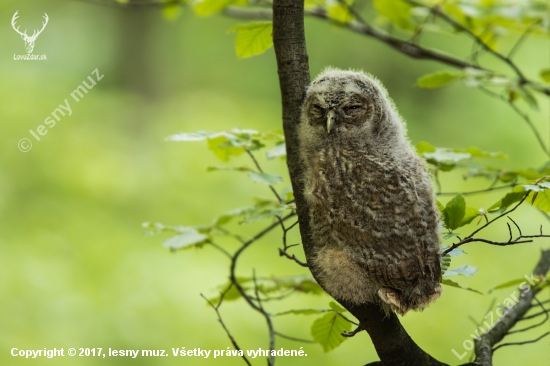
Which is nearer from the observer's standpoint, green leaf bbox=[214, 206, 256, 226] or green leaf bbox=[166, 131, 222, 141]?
green leaf bbox=[166, 131, 222, 141]

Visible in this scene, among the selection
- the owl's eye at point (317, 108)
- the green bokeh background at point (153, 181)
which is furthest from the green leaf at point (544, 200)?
the green bokeh background at point (153, 181)

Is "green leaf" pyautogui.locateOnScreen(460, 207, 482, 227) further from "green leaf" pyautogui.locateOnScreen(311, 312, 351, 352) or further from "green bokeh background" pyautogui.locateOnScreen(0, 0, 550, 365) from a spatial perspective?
"green bokeh background" pyautogui.locateOnScreen(0, 0, 550, 365)

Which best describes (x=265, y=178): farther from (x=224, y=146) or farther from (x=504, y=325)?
(x=504, y=325)

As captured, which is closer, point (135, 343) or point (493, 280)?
point (135, 343)

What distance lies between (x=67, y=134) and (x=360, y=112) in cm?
378

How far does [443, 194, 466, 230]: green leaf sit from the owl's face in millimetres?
271

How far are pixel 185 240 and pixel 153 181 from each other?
3179 mm

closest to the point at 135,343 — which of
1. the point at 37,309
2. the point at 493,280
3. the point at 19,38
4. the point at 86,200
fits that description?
the point at 37,309

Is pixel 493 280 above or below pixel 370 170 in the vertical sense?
below

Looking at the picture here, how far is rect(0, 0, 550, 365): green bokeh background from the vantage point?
328cm

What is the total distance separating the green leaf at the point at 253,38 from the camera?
1.39 metres

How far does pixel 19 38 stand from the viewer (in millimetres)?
4469

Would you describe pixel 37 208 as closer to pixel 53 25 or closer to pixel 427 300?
pixel 53 25

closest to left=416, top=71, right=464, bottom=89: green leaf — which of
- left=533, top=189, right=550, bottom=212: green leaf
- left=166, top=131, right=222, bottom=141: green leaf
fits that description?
left=533, top=189, right=550, bottom=212: green leaf
